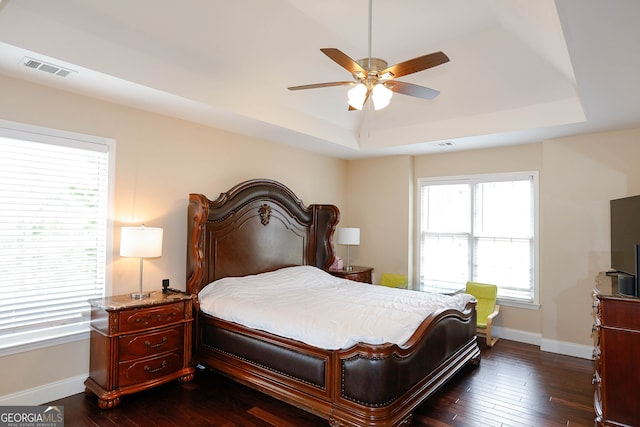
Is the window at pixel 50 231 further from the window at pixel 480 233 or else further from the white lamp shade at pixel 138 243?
the window at pixel 480 233

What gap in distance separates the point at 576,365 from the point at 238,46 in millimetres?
4810

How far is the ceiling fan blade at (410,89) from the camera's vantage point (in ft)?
8.58

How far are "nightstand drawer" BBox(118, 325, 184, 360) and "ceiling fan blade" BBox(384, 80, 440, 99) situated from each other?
2.75m

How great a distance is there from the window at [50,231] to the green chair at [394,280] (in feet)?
12.4

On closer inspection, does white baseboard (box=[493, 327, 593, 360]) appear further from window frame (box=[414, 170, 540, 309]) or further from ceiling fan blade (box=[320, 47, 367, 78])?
ceiling fan blade (box=[320, 47, 367, 78])

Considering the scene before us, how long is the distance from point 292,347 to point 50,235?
2.21 meters

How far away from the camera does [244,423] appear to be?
270 cm

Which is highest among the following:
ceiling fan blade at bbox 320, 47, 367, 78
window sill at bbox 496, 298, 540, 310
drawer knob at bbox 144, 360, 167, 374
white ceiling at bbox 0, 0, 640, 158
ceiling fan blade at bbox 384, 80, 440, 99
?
white ceiling at bbox 0, 0, 640, 158

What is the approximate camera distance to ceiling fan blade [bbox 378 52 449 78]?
7.39 feet

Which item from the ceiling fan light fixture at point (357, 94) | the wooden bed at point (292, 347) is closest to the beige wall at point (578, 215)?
the wooden bed at point (292, 347)

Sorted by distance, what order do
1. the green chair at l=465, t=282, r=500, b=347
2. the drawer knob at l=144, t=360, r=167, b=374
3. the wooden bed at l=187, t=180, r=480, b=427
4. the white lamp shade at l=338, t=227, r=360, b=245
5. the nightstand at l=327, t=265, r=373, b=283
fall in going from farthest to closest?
the white lamp shade at l=338, t=227, r=360, b=245
the nightstand at l=327, t=265, r=373, b=283
the green chair at l=465, t=282, r=500, b=347
the drawer knob at l=144, t=360, r=167, b=374
the wooden bed at l=187, t=180, r=480, b=427

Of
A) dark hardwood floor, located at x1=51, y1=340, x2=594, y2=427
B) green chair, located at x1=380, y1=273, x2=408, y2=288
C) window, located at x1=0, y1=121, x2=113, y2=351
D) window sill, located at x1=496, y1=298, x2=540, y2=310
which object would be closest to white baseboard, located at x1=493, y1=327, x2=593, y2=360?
window sill, located at x1=496, y1=298, x2=540, y2=310

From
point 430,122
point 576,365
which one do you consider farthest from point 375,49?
point 576,365

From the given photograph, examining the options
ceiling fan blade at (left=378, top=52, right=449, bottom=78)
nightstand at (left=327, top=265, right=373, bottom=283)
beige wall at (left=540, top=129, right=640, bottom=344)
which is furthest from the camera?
nightstand at (left=327, top=265, right=373, bottom=283)
